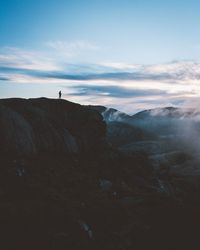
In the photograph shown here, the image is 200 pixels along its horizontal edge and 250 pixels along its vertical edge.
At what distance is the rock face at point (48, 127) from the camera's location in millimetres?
51591

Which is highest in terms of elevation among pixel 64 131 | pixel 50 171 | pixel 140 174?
pixel 64 131

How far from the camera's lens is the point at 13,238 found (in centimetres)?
2483

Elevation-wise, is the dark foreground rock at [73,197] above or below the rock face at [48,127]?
below

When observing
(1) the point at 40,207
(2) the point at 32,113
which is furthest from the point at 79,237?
(2) the point at 32,113

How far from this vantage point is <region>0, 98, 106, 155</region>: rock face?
5159cm

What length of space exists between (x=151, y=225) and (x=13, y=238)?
19067 millimetres

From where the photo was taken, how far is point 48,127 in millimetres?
61781

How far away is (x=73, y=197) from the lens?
128 ft

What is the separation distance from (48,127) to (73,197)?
2559cm

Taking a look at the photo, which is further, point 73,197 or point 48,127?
point 48,127

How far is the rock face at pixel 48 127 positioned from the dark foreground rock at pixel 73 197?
0.22 meters

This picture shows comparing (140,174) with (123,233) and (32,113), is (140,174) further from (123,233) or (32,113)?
(123,233)

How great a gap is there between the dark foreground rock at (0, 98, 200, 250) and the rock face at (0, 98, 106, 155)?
22 cm

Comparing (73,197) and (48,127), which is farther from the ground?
(48,127)
